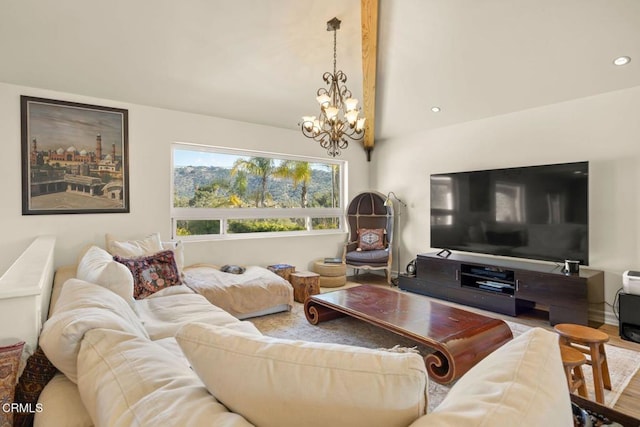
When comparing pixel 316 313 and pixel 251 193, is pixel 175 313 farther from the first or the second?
pixel 251 193

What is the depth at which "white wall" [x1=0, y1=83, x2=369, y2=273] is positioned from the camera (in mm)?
3166

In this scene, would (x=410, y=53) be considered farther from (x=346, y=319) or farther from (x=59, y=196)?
(x=59, y=196)

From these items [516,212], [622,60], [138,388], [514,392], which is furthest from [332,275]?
[514,392]

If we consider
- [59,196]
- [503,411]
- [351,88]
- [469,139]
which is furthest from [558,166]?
[59,196]

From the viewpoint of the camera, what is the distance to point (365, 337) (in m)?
2.93

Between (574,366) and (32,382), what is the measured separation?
2.35 metres

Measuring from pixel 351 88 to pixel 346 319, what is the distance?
2.83 m

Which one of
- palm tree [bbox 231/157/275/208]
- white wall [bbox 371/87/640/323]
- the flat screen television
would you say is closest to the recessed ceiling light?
white wall [bbox 371/87/640/323]

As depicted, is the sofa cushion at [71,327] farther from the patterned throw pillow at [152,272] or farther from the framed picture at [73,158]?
the framed picture at [73,158]


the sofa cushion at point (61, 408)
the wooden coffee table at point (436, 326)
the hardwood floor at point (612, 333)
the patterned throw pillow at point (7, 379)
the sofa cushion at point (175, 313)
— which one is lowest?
the hardwood floor at point (612, 333)

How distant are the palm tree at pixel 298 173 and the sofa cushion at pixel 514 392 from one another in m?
4.56

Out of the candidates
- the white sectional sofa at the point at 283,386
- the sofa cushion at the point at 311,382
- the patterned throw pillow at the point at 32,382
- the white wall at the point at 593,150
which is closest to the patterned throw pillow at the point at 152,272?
the patterned throw pillow at the point at 32,382

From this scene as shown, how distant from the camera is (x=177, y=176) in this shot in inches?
168

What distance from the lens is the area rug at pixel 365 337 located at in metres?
2.21
